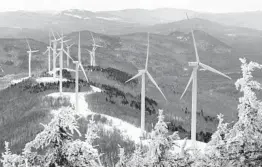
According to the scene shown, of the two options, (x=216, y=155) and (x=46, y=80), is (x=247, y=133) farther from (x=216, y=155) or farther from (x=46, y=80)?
(x=46, y=80)

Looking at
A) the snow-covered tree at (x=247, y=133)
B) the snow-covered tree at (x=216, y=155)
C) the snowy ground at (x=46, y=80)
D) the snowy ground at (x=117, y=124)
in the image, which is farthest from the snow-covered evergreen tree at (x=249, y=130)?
the snowy ground at (x=46, y=80)

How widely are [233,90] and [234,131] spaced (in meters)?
133

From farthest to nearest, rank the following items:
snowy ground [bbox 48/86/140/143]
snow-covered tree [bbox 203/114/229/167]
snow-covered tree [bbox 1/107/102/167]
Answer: snowy ground [bbox 48/86/140/143] → snow-covered tree [bbox 203/114/229/167] → snow-covered tree [bbox 1/107/102/167]

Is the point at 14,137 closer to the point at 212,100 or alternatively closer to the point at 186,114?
the point at 186,114

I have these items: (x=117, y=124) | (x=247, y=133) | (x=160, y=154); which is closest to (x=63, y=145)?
(x=160, y=154)

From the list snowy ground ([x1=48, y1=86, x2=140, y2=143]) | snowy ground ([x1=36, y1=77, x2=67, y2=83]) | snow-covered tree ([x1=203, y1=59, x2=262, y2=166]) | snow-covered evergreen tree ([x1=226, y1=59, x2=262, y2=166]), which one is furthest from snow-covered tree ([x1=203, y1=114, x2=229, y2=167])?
snowy ground ([x1=36, y1=77, x2=67, y2=83])

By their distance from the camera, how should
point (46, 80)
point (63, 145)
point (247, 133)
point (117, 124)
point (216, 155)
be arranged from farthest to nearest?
1. point (46, 80)
2. point (117, 124)
3. point (216, 155)
4. point (247, 133)
5. point (63, 145)

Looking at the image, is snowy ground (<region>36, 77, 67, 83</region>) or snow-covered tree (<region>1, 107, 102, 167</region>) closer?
snow-covered tree (<region>1, 107, 102, 167</region>)

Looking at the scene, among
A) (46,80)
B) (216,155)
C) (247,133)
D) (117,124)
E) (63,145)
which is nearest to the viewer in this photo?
(63,145)

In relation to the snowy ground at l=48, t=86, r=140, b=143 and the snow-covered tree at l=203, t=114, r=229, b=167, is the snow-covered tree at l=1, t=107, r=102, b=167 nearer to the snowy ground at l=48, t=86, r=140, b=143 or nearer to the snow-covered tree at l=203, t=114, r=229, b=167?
the snow-covered tree at l=203, t=114, r=229, b=167

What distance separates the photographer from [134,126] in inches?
1861

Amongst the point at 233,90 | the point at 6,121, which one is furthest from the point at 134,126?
the point at 233,90

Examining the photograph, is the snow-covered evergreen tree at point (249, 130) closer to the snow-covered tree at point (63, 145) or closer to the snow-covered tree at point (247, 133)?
the snow-covered tree at point (247, 133)

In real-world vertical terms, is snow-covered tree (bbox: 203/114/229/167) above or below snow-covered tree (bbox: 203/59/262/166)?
below
